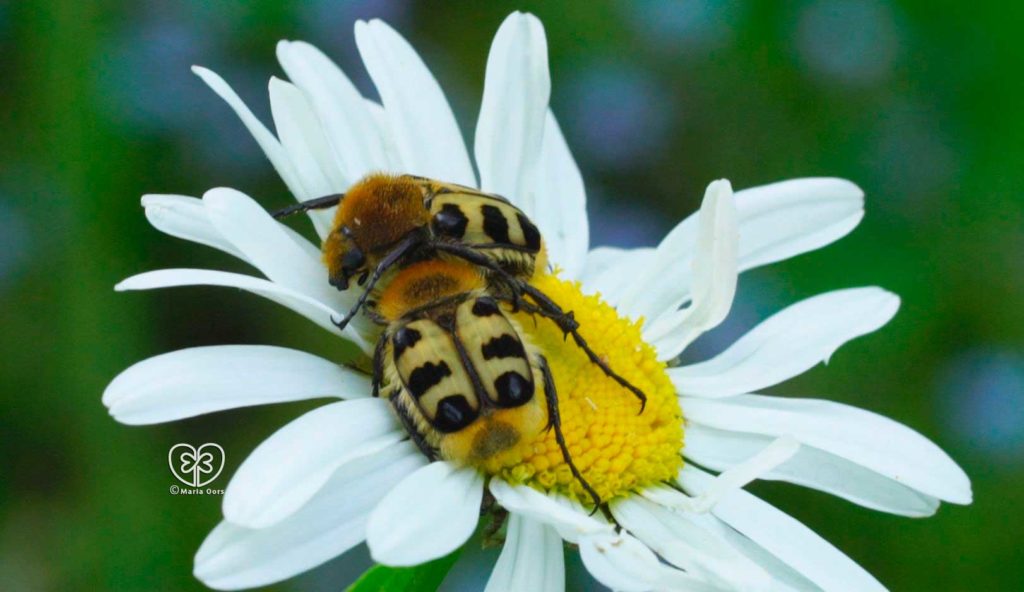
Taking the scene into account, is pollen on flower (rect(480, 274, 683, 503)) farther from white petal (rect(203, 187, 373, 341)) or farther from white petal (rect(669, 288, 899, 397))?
white petal (rect(203, 187, 373, 341))

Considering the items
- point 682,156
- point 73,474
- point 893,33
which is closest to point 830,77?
point 893,33

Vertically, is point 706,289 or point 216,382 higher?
point 216,382

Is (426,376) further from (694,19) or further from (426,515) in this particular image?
(694,19)

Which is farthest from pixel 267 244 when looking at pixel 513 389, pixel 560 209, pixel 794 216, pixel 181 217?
pixel 794 216

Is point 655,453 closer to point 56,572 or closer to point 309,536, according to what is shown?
point 309,536

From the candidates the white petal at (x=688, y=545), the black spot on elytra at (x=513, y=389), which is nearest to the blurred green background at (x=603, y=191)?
the white petal at (x=688, y=545)

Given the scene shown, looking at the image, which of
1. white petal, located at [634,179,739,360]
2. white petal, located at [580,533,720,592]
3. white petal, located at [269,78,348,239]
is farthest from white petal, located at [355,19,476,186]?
white petal, located at [580,533,720,592]
